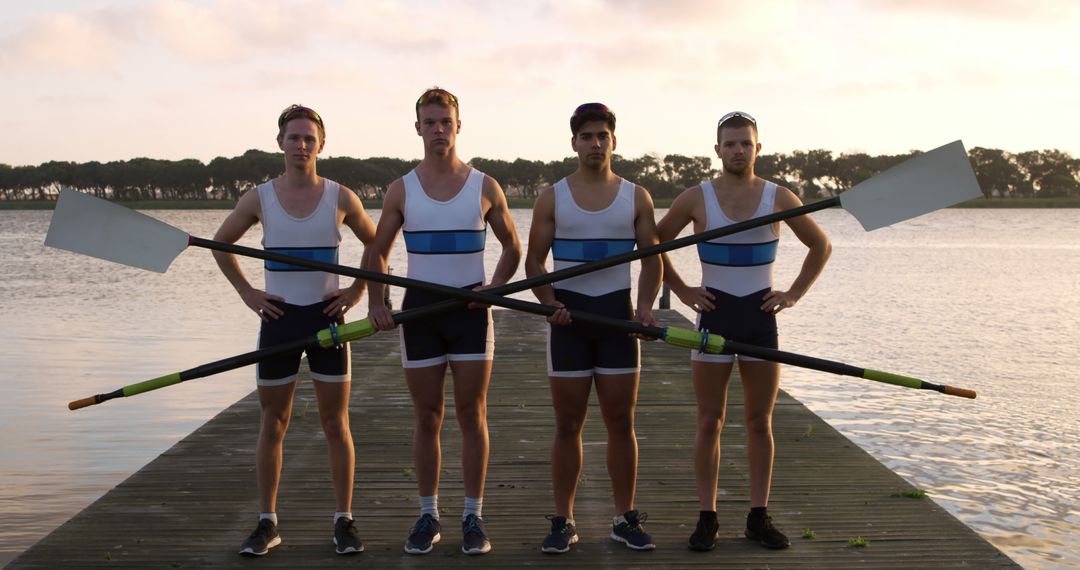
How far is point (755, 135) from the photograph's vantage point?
4.57 metres

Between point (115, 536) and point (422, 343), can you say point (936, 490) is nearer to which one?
point (422, 343)

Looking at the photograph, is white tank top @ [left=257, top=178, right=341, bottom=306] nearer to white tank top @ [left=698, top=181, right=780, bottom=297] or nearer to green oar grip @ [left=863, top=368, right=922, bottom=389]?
white tank top @ [left=698, top=181, right=780, bottom=297]

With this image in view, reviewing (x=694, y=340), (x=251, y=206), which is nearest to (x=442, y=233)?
(x=251, y=206)

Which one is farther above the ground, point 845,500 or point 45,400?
point 845,500

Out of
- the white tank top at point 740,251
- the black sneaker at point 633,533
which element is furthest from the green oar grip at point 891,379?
the black sneaker at point 633,533

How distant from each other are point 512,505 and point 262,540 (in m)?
1.44

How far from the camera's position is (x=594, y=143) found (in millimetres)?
4418

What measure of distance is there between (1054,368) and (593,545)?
42.5 feet

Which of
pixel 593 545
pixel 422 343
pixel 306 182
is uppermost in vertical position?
pixel 306 182

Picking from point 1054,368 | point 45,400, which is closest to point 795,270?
point 1054,368

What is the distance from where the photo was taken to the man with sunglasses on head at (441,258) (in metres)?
4.45

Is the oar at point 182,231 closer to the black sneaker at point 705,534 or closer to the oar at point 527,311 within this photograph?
the oar at point 527,311

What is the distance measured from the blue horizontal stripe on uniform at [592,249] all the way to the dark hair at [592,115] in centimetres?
49

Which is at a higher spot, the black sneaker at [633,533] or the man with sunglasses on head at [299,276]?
the man with sunglasses on head at [299,276]
